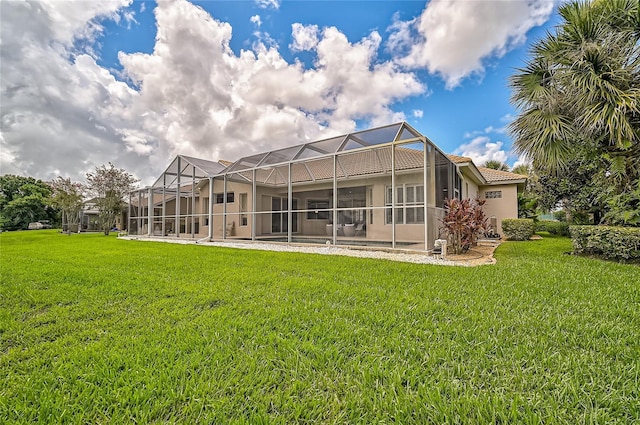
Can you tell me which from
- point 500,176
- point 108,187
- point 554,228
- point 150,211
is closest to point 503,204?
point 500,176

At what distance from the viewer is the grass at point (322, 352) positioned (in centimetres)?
166

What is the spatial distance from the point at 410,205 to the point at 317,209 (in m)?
4.84

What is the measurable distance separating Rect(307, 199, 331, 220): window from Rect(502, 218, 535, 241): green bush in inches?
356

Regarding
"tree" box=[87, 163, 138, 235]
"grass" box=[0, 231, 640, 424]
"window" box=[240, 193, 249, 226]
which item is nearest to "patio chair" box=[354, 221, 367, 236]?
"grass" box=[0, 231, 640, 424]

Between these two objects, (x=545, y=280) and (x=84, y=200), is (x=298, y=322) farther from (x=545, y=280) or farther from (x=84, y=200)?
(x=84, y=200)

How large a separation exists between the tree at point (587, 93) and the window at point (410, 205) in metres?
3.12

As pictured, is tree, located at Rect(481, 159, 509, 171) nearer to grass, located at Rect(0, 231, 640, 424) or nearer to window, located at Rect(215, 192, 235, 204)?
window, located at Rect(215, 192, 235, 204)

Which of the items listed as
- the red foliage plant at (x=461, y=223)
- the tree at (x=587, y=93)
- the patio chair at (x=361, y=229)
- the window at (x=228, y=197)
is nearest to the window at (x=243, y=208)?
the window at (x=228, y=197)

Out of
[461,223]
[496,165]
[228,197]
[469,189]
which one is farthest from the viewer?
[496,165]

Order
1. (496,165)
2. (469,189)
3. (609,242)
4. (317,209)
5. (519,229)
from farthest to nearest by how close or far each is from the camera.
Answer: (496,165), (469,189), (519,229), (317,209), (609,242)

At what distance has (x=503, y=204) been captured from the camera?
16484 millimetres

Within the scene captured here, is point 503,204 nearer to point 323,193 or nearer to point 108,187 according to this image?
point 323,193

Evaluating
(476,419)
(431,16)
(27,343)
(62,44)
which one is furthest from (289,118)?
(476,419)

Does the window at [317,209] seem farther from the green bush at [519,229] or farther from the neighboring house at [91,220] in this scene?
the neighboring house at [91,220]
